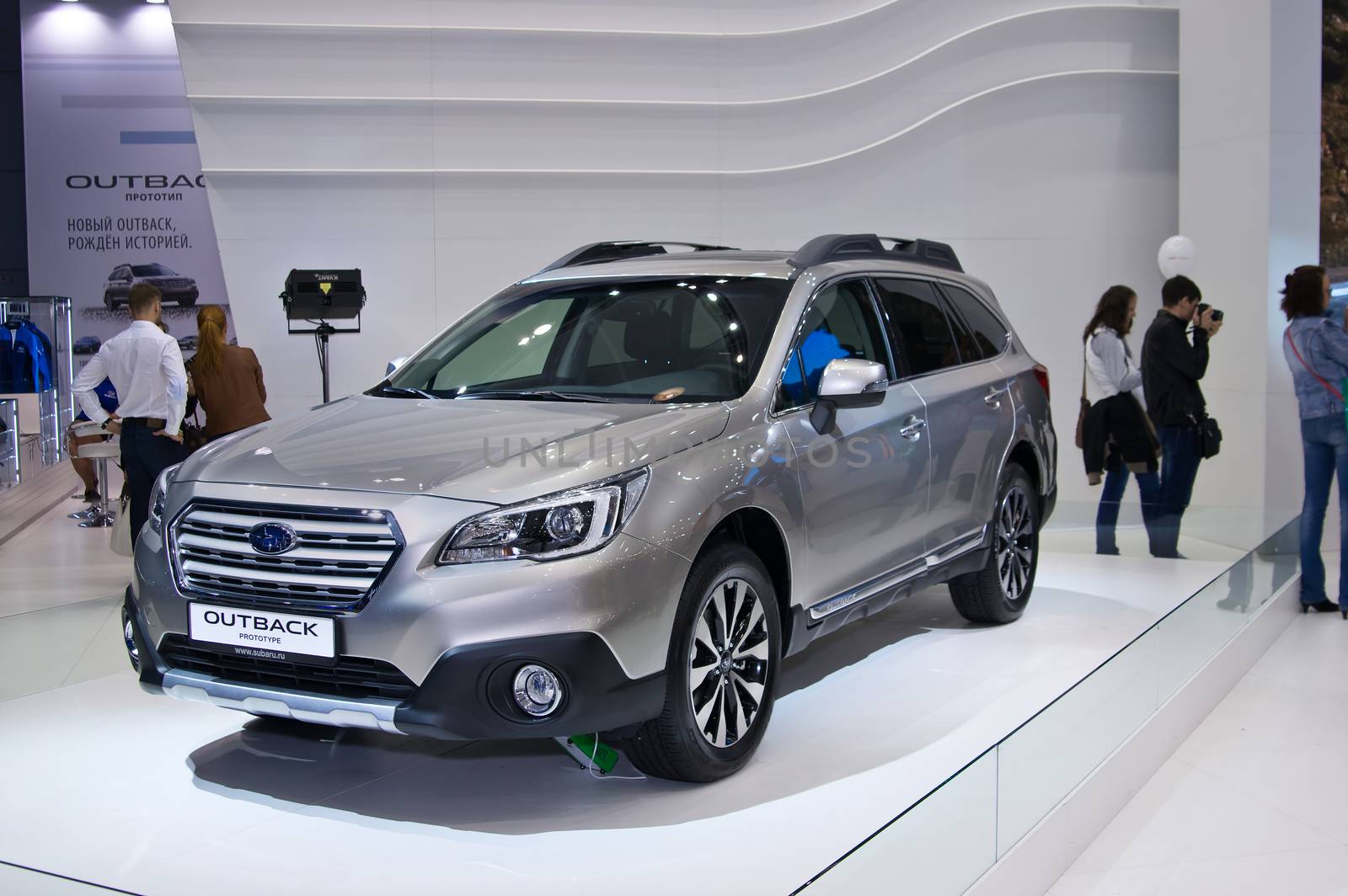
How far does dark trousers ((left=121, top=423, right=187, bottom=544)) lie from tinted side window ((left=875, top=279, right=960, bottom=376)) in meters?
3.60

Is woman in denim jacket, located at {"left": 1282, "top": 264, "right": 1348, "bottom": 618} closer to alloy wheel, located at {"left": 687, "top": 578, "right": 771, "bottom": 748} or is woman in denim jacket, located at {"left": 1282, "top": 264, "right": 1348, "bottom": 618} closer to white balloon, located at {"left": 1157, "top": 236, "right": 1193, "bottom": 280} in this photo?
white balloon, located at {"left": 1157, "top": 236, "right": 1193, "bottom": 280}

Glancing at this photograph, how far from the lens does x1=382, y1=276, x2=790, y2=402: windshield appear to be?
11.4 ft

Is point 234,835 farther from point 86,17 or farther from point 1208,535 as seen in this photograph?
point 86,17

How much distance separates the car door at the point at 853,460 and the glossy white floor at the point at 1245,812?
1028 mm

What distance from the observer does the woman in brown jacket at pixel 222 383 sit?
6.64m

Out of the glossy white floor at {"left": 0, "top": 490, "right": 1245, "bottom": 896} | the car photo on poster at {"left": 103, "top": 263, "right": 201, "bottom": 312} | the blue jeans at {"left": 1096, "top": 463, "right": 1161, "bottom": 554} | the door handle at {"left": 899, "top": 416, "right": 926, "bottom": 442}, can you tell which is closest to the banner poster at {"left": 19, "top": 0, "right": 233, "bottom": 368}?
the car photo on poster at {"left": 103, "top": 263, "right": 201, "bottom": 312}

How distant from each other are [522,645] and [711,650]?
1.92 ft

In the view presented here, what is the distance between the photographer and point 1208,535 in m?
5.54

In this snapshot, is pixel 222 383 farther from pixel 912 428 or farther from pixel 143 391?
pixel 912 428

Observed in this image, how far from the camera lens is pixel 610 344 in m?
3.78

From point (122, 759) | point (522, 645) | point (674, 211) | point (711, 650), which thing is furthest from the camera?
point (674, 211)

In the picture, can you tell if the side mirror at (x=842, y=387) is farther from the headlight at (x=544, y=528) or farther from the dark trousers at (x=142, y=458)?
the dark trousers at (x=142, y=458)

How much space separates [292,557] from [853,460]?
5.49 feet

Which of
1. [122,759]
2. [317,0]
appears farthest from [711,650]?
[317,0]
